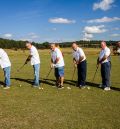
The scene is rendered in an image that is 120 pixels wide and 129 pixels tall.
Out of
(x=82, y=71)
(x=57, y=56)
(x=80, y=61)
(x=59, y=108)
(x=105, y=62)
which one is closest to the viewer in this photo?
(x=59, y=108)

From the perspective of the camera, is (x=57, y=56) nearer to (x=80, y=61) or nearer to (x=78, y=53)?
(x=78, y=53)

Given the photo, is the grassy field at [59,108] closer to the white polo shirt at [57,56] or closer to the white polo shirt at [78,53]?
the white polo shirt at [57,56]

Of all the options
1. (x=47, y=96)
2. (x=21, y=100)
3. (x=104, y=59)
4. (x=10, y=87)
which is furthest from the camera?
(x=10, y=87)

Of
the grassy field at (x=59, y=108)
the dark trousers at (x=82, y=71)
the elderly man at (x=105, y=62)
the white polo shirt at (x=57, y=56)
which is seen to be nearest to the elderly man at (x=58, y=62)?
the white polo shirt at (x=57, y=56)

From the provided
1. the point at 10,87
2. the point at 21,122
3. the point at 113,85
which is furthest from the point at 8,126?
the point at 113,85

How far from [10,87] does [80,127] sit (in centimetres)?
850

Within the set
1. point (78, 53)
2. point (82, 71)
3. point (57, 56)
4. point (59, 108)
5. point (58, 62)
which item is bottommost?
point (59, 108)

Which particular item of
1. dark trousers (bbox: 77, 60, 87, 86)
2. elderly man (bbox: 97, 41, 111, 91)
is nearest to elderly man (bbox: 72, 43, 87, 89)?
dark trousers (bbox: 77, 60, 87, 86)

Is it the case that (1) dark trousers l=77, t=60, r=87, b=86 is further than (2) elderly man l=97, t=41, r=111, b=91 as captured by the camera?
Yes

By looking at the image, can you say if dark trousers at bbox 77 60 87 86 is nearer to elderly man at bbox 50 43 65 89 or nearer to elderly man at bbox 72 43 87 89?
elderly man at bbox 72 43 87 89

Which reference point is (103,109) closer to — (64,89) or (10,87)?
(64,89)

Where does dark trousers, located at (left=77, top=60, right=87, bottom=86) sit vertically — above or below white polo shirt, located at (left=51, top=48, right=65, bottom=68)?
below

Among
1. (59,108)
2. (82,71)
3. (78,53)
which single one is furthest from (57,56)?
(59,108)

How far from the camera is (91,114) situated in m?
10.9
